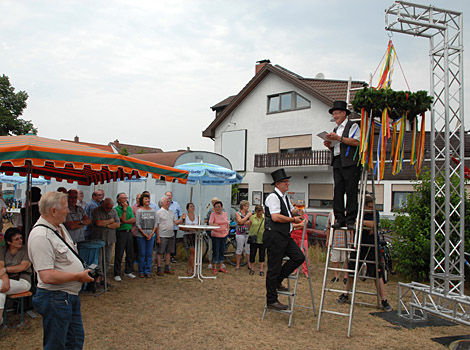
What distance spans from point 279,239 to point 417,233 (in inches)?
147

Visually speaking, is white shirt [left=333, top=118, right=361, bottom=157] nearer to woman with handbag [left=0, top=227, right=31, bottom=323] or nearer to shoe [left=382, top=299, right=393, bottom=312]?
shoe [left=382, top=299, right=393, bottom=312]

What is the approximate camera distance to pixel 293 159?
77.6 feet

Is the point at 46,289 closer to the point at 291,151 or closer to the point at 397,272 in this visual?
the point at 397,272

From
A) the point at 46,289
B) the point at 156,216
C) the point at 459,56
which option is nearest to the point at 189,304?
the point at 156,216

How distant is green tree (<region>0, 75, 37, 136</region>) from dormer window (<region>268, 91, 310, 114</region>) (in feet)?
61.5

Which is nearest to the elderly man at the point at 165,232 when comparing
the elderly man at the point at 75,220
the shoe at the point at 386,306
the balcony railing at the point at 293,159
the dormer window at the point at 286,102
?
the elderly man at the point at 75,220

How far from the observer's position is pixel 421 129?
5.43 meters

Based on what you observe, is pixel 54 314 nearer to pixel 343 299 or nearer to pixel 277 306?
pixel 277 306

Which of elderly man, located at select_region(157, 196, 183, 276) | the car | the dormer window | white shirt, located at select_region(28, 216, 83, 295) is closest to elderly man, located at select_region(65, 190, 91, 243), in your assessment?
elderly man, located at select_region(157, 196, 183, 276)

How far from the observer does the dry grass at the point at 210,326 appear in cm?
459

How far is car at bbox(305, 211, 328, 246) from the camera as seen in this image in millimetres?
12125

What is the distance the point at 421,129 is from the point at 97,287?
6.02m

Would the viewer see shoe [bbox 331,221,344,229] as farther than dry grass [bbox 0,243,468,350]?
Yes

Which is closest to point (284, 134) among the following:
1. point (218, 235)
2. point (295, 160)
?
point (295, 160)
